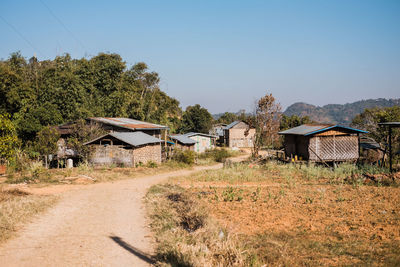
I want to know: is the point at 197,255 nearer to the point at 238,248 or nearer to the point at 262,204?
the point at 238,248

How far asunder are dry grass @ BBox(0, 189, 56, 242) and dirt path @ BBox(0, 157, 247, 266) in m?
0.35

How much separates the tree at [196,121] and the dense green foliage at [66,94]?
10972 mm

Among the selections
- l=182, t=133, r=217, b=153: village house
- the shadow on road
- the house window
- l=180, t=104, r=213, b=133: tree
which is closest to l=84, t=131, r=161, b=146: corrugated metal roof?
the house window

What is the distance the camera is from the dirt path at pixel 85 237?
6.61 meters

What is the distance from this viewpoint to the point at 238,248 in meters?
Result: 6.15

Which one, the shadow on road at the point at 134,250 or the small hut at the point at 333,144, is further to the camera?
the small hut at the point at 333,144

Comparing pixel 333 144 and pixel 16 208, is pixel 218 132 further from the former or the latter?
pixel 16 208

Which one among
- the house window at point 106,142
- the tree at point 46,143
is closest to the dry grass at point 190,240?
the house window at point 106,142

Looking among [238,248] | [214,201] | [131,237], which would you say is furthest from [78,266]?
[214,201]

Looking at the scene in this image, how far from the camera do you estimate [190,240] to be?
7.07 metres

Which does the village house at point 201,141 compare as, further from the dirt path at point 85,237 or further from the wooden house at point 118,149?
the dirt path at point 85,237

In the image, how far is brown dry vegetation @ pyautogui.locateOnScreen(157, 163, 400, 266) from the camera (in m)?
6.39

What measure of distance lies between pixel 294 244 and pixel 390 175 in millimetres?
11673

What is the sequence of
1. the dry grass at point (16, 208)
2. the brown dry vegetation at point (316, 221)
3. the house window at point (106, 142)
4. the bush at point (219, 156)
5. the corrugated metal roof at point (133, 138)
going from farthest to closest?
the bush at point (219, 156) → the house window at point (106, 142) → the corrugated metal roof at point (133, 138) → the dry grass at point (16, 208) → the brown dry vegetation at point (316, 221)
